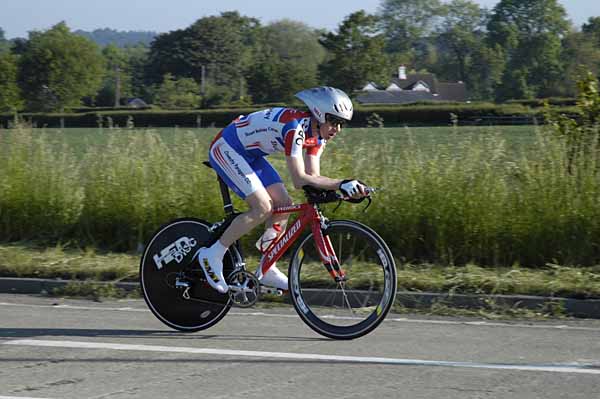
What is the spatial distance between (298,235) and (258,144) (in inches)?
29.7

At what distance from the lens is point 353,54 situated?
154 ft

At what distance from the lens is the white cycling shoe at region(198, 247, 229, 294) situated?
23.5 ft

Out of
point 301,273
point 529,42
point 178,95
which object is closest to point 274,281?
point 301,273

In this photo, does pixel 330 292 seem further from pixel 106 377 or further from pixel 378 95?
pixel 378 95

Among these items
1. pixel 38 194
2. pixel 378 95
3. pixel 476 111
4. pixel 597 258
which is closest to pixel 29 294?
pixel 38 194

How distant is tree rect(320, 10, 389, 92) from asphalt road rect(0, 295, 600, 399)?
34.8 metres

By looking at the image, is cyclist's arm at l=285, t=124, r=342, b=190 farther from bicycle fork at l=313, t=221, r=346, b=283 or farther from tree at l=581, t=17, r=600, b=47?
tree at l=581, t=17, r=600, b=47

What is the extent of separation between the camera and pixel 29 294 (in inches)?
374

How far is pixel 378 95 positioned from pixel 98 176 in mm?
46344

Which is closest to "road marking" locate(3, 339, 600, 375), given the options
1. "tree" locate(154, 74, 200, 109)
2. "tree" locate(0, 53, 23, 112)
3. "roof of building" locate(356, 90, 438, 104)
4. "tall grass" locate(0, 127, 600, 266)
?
"tall grass" locate(0, 127, 600, 266)

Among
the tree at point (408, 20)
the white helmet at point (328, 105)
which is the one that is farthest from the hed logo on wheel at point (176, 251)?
the tree at point (408, 20)

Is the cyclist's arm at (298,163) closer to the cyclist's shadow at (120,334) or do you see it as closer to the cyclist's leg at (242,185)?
the cyclist's leg at (242,185)

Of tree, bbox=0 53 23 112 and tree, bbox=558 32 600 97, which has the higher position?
tree, bbox=558 32 600 97

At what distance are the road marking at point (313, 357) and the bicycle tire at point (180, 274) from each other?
60cm
